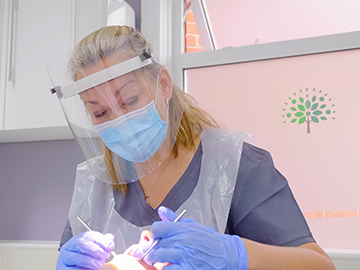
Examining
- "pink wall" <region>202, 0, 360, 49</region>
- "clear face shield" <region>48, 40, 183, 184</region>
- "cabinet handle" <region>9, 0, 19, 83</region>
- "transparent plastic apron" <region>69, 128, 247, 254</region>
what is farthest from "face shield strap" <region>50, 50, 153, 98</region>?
"pink wall" <region>202, 0, 360, 49</region>

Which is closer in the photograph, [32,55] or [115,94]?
[115,94]

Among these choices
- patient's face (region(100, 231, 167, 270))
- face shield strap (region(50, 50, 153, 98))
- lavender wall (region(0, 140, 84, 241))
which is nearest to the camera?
patient's face (region(100, 231, 167, 270))

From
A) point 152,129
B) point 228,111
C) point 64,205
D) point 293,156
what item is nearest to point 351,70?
point 293,156

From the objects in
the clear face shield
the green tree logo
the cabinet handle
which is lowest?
the green tree logo

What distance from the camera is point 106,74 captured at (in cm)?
79

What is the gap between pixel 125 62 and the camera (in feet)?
2.64

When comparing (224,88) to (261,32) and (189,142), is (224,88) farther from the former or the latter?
(189,142)

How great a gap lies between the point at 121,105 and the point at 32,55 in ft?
2.76

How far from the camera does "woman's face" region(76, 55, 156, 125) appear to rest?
798 millimetres

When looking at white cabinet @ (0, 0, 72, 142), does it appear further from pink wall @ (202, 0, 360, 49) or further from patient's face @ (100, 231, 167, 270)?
patient's face @ (100, 231, 167, 270)

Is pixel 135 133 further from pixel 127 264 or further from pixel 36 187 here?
pixel 36 187

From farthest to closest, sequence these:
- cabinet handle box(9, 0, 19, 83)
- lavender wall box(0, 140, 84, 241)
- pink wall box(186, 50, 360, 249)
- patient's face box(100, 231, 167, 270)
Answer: lavender wall box(0, 140, 84, 241) → cabinet handle box(9, 0, 19, 83) → pink wall box(186, 50, 360, 249) → patient's face box(100, 231, 167, 270)

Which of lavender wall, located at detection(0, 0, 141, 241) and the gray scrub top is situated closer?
the gray scrub top

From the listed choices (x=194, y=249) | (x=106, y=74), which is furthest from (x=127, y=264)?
(x=106, y=74)
